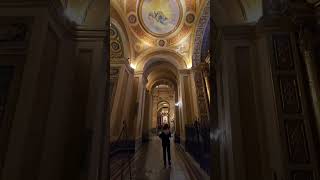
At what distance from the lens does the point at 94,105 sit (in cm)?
278

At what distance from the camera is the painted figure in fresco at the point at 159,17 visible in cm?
1134

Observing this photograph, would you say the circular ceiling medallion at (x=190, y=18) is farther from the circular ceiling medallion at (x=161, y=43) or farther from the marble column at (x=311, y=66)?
the marble column at (x=311, y=66)

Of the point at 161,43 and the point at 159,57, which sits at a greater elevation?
the point at 161,43

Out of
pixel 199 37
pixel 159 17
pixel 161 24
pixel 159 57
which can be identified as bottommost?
pixel 159 57

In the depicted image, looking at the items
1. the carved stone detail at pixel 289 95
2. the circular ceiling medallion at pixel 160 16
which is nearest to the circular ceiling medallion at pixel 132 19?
the circular ceiling medallion at pixel 160 16

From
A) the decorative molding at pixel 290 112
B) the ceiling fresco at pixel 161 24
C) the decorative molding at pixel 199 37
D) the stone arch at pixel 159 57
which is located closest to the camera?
the decorative molding at pixel 290 112

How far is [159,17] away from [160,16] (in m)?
0.09

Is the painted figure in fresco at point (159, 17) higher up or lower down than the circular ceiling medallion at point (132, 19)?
higher up

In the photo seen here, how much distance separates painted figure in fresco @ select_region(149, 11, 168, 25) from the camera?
11.3 m

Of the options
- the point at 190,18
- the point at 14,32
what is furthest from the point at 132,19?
the point at 14,32

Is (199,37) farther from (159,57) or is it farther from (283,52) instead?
(283,52)

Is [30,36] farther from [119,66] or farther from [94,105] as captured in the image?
[119,66]

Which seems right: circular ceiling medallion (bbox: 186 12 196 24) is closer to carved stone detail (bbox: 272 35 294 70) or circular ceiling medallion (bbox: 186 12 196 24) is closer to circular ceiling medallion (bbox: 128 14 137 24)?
circular ceiling medallion (bbox: 128 14 137 24)

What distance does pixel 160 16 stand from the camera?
11.5 m
